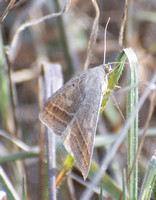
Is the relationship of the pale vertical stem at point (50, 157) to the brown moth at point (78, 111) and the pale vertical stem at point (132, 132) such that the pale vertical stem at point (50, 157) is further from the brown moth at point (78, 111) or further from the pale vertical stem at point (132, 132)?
the pale vertical stem at point (132, 132)

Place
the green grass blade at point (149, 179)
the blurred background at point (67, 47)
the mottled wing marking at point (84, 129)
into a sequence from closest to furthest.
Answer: the green grass blade at point (149, 179) → the mottled wing marking at point (84, 129) → the blurred background at point (67, 47)

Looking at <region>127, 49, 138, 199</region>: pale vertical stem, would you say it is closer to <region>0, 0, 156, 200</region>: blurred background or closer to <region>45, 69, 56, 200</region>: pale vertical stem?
<region>45, 69, 56, 200</region>: pale vertical stem

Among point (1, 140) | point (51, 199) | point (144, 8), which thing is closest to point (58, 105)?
point (51, 199)

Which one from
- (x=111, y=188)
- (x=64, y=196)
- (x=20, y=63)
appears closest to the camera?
(x=111, y=188)

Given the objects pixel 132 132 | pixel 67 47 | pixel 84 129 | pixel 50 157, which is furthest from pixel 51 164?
pixel 67 47

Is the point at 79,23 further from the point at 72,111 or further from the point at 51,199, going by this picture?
the point at 51,199

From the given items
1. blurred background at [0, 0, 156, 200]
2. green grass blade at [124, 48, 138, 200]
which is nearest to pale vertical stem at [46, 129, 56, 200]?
green grass blade at [124, 48, 138, 200]

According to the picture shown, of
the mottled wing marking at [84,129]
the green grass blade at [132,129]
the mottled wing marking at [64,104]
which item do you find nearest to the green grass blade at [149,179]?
the green grass blade at [132,129]

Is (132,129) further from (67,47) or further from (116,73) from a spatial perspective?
(67,47)
